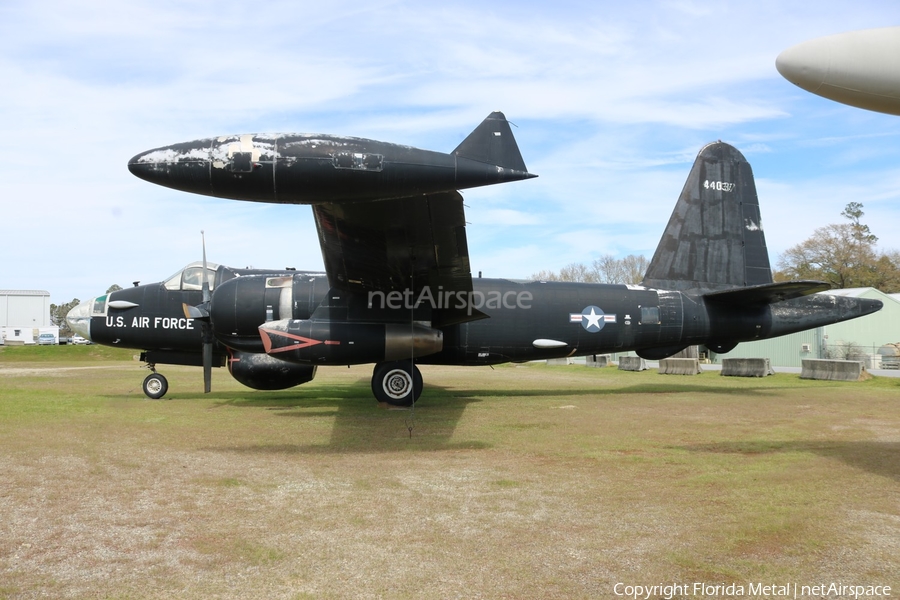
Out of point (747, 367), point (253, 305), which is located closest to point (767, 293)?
point (747, 367)

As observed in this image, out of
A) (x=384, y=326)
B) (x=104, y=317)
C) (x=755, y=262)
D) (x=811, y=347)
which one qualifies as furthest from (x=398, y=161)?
(x=811, y=347)

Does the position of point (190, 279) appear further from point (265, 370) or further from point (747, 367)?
point (747, 367)

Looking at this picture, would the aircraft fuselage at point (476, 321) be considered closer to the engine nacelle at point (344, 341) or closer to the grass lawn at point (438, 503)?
the engine nacelle at point (344, 341)

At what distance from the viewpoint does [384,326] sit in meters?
12.7

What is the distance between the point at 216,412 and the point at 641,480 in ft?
30.3

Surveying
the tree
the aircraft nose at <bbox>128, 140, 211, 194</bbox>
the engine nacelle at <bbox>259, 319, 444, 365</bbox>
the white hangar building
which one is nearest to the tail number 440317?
the engine nacelle at <bbox>259, 319, 444, 365</bbox>

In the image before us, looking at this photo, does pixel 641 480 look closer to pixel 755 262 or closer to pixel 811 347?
pixel 755 262

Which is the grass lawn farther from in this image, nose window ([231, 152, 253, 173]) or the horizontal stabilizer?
nose window ([231, 152, 253, 173])

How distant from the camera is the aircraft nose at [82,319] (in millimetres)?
15859

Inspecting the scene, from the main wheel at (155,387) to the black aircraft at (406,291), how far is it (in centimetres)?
4

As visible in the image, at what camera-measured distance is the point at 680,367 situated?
26.8m

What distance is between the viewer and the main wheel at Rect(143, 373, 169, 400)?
52.5 feet

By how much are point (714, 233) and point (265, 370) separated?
1175 centimetres

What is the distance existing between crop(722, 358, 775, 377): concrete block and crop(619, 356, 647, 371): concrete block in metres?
5.65
